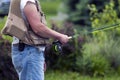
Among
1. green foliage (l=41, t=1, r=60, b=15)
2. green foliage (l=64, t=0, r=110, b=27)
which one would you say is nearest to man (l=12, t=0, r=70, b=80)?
green foliage (l=64, t=0, r=110, b=27)

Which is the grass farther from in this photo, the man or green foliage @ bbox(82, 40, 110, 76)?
the man

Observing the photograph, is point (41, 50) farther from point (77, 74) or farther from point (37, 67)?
point (77, 74)

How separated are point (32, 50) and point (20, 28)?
0.85 ft

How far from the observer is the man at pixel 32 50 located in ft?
15.8

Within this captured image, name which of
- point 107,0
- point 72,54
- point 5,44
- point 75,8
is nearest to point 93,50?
point 72,54

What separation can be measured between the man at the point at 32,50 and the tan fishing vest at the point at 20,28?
0.18ft

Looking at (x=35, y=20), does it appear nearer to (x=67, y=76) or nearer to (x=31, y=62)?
(x=31, y=62)

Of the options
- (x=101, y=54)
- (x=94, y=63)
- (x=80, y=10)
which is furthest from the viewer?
(x=80, y=10)

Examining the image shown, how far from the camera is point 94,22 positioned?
Answer: 10062 mm

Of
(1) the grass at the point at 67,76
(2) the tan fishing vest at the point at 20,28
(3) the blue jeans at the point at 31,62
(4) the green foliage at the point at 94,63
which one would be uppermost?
(2) the tan fishing vest at the point at 20,28

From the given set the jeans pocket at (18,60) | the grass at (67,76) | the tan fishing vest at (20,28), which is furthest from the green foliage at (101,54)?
the tan fishing vest at (20,28)

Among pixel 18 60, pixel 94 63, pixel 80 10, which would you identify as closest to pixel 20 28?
pixel 18 60

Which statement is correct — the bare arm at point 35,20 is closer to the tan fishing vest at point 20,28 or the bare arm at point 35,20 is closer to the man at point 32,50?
the man at point 32,50

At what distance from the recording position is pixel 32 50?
498 cm
